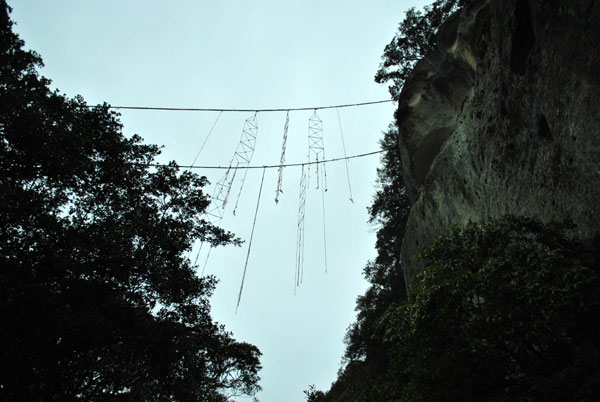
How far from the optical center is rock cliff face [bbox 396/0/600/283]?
6.23 meters

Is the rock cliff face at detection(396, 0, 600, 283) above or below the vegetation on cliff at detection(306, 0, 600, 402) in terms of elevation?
above

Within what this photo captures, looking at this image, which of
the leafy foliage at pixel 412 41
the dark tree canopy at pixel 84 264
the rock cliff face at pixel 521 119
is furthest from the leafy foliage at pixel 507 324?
the leafy foliage at pixel 412 41

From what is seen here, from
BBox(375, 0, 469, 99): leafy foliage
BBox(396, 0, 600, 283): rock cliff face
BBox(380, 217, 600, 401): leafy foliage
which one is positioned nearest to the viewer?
BBox(380, 217, 600, 401): leafy foliage

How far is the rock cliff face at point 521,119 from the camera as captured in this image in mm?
6227

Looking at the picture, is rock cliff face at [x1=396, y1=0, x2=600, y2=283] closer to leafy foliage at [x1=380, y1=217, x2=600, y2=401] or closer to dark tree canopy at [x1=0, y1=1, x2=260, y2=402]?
leafy foliage at [x1=380, y1=217, x2=600, y2=401]

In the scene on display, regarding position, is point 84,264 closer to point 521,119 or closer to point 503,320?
point 503,320

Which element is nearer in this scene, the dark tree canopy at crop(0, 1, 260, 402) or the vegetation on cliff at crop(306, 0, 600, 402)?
the vegetation on cliff at crop(306, 0, 600, 402)

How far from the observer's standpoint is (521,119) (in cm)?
828

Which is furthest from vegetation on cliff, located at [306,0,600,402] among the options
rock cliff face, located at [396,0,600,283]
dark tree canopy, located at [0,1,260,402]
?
dark tree canopy, located at [0,1,260,402]

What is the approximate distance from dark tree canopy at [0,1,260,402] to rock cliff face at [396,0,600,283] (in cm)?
886

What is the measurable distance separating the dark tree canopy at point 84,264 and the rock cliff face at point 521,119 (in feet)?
29.1

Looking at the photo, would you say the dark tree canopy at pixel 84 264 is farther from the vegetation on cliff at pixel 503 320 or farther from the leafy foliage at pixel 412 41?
the leafy foliage at pixel 412 41

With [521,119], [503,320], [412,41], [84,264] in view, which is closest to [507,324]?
[503,320]

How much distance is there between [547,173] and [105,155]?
37.6ft
